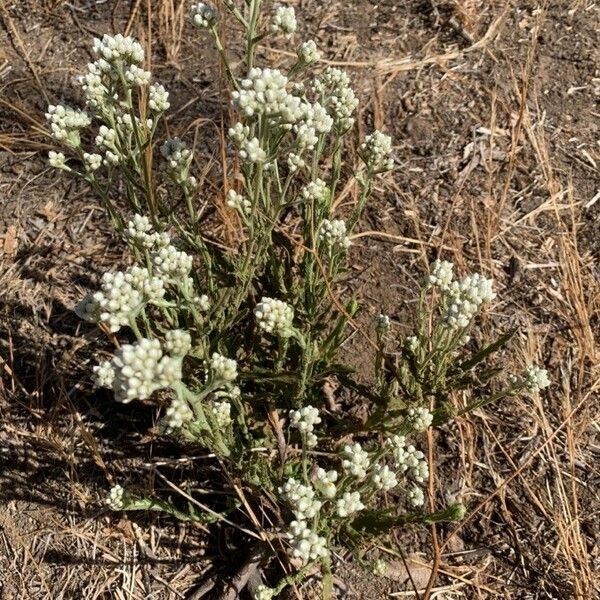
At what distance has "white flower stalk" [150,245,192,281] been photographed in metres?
1.93

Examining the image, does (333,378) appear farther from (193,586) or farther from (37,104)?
(37,104)

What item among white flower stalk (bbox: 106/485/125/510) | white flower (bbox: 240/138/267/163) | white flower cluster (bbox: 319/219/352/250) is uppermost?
white flower (bbox: 240/138/267/163)

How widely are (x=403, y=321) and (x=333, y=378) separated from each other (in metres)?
0.39

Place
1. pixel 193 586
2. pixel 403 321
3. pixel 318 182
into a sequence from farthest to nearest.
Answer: pixel 403 321 < pixel 193 586 < pixel 318 182

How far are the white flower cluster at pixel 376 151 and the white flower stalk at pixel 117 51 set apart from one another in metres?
0.74

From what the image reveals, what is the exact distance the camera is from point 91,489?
103 inches

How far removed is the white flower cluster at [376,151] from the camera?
222cm

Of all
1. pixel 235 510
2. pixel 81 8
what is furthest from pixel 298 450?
pixel 81 8

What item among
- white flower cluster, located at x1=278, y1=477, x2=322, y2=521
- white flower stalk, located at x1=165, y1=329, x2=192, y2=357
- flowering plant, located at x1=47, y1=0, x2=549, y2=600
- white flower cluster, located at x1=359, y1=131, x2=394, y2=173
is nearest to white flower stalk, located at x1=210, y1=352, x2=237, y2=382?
flowering plant, located at x1=47, y1=0, x2=549, y2=600

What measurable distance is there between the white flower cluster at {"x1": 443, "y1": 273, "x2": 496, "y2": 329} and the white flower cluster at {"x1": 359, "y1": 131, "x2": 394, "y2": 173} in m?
0.46

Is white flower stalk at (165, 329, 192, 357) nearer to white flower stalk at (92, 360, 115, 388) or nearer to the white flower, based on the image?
white flower stalk at (92, 360, 115, 388)

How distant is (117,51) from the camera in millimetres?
1942

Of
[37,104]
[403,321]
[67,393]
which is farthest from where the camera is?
[37,104]

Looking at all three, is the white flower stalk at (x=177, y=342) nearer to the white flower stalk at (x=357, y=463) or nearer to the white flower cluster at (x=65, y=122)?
the white flower stalk at (x=357, y=463)
